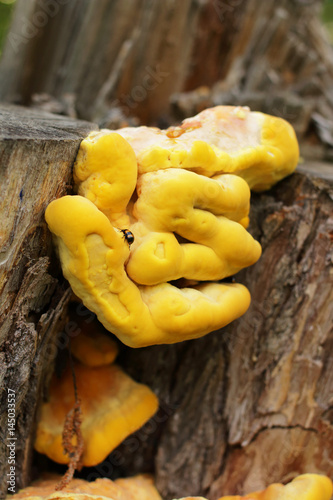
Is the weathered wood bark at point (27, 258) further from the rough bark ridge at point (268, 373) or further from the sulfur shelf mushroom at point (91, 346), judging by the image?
the rough bark ridge at point (268, 373)

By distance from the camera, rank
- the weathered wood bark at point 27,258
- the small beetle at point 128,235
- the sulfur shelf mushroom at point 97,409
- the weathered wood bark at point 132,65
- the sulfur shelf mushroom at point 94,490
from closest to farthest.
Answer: the weathered wood bark at point 27,258 < the small beetle at point 128,235 < the sulfur shelf mushroom at point 94,490 < the sulfur shelf mushroom at point 97,409 < the weathered wood bark at point 132,65

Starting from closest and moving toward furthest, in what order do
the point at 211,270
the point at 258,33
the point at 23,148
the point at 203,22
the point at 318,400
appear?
the point at 23,148
the point at 211,270
the point at 318,400
the point at 203,22
the point at 258,33

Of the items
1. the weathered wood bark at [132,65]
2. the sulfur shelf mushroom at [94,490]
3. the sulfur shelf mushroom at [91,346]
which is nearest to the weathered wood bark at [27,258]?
the sulfur shelf mushroom at [94,490]

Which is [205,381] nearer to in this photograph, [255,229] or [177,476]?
[177,476]

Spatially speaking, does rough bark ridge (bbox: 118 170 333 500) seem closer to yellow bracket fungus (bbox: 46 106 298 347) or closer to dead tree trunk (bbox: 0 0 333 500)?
dead tree trunk (bbox: 0 0 333 500)

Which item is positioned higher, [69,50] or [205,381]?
[69,50]

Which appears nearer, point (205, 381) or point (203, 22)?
point (205, 381)

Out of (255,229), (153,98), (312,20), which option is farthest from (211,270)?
(312,20)
